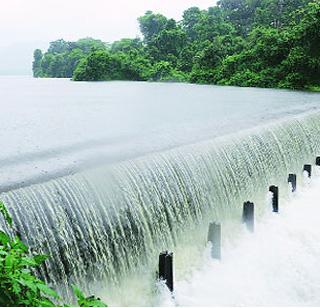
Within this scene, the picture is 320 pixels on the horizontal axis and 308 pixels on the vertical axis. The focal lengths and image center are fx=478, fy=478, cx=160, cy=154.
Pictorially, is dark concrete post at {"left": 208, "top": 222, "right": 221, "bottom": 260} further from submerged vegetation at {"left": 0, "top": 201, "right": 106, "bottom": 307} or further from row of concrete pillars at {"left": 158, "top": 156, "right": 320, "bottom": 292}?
submerged vegetation at {"left": 0, "top": 201, "right": 106, "bottom": 307}

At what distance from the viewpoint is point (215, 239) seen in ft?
21.6

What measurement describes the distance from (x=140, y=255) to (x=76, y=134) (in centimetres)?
499

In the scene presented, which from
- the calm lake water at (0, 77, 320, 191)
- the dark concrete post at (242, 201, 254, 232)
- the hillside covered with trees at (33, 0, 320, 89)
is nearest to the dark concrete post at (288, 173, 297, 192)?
the calm lake water at (0, 77, 320, 191)

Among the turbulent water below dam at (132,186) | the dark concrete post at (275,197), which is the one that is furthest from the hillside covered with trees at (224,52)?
the dark concrete post at (275,197)

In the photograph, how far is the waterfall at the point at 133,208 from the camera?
4.79 meters

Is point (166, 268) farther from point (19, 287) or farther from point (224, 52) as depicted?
point (224, 52)

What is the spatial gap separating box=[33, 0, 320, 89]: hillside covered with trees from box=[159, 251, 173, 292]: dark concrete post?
21.8 metres

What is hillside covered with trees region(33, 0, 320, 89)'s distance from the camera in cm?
2614

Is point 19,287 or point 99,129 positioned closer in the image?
point 19,287

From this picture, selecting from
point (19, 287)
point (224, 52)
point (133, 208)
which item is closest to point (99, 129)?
point (133, 208)

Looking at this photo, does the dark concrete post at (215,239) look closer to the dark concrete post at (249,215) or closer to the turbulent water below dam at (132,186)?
the turbulent water below dam at (132,186)

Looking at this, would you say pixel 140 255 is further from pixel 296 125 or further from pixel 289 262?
pixel 296 125

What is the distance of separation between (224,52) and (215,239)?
29730 millimetres

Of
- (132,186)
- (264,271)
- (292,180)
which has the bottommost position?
(264,271)
